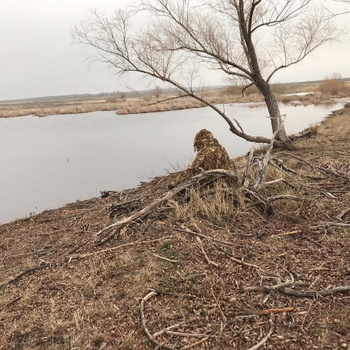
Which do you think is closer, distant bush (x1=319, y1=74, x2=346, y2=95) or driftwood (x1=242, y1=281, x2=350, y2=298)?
driftwood (x1=242, y1=281, x2=350, y2=298)

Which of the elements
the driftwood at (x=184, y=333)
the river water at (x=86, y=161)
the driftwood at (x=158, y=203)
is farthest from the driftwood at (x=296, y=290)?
the river water at (x=86, y=161)

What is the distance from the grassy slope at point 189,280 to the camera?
2.46m

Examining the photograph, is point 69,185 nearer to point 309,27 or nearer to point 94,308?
point 94,308

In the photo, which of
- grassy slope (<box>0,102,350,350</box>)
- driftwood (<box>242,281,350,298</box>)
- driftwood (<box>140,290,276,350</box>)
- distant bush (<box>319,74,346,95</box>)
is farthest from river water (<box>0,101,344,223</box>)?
distant bush (<box>319,74,346,95</box>)

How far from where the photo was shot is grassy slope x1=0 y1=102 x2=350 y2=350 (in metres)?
2.46

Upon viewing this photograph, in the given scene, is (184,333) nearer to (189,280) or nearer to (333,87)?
(189,280)

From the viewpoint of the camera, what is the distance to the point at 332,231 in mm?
3861

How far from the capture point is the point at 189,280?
120 inches

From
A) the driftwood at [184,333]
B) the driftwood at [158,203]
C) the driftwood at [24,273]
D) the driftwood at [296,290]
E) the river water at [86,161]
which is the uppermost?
the driftwood at [158,203]

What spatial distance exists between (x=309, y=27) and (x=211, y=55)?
345cm

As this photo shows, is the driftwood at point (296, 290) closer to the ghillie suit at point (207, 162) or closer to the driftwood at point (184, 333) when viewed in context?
the driftwood at point (184, 333)

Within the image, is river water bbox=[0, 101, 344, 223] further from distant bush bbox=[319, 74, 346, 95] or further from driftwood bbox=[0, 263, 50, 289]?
A: distant bush bbox=[319, 74, 346, 95]

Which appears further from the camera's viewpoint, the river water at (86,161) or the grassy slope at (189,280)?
the river water at (86,161)

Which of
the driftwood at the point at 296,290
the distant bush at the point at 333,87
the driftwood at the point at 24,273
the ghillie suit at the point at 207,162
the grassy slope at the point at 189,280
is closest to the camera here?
the grassy slope at the point at 189,280
